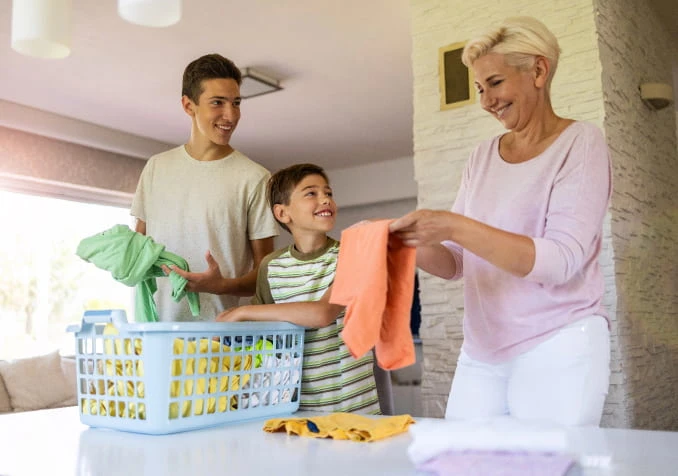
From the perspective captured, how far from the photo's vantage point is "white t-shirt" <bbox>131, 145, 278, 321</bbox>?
1634mm

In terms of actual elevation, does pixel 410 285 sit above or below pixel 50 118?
below

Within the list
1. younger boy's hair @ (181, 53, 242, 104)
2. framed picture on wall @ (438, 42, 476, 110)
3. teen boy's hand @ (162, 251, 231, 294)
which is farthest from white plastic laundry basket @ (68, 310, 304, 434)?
framed picture on wall @ (438, 42, 476, 110)

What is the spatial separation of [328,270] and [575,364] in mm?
Result: 528

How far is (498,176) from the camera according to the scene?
1.22 meters

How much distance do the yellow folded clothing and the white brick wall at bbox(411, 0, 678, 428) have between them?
1702mm

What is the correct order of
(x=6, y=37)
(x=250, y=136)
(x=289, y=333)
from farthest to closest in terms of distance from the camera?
(x=250, y=136), (x=6, y=37), (x=289, y=333)

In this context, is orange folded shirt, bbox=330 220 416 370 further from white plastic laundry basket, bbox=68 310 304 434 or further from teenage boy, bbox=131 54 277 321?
teenage boy, bbox=131 54 277 321

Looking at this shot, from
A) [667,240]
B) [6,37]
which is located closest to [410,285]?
[667,240]

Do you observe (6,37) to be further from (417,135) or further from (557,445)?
(557,445)

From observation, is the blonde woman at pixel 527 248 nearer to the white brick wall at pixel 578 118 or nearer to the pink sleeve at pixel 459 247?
the pink sleeve at pixel 459 247

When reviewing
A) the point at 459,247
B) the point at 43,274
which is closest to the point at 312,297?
the point at 459,247

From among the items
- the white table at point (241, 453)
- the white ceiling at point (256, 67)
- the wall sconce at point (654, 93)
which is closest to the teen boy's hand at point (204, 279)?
the white table at point (241, 453)

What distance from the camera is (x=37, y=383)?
14.8 ft

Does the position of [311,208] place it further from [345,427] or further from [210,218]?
[345,427]
